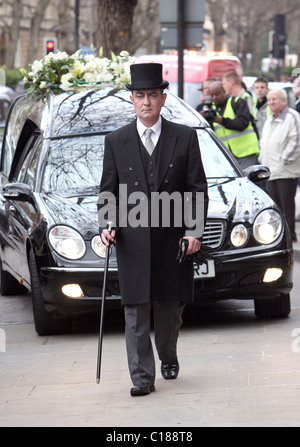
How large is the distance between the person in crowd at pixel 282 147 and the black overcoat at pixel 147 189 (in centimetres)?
662

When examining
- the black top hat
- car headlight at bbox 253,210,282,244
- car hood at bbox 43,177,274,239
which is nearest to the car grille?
car hood at bbox 43,177,274,239

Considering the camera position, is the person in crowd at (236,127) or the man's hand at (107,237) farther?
the person in crowd at (236,127)

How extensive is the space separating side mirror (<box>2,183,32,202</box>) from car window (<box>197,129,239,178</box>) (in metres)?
1.41

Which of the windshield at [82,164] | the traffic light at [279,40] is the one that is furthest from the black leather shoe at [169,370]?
the traffic light at [279,40]

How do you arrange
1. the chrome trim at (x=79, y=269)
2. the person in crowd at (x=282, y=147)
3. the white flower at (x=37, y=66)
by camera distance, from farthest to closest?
the person in crowd at (x=282, y=147) < the white flower at (x=37, y=66) < the chrome trim at (x=79, y=269)

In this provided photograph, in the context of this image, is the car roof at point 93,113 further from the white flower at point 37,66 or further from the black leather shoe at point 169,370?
the black leather shoe at point 169,370

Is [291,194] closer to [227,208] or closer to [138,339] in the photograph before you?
[227,208]

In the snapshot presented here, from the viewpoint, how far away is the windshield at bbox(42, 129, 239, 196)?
916cm

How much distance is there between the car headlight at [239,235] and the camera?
27.8ft

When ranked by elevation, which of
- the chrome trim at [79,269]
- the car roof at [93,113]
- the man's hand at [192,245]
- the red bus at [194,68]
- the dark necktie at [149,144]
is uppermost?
the dark necktie at [149,144]

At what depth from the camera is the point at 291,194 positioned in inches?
526

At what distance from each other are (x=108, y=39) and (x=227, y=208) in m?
11.9

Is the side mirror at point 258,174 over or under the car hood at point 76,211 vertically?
over
